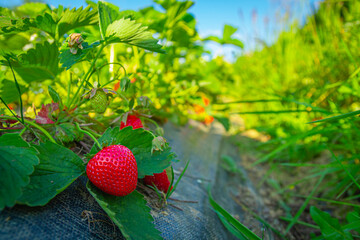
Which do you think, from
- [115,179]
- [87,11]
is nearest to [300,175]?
[115,179]

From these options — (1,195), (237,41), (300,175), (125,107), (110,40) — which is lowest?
(300,175)

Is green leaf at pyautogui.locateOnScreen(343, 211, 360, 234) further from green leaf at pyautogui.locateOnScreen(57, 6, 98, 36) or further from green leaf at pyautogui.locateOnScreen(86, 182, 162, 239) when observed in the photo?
green leaf at pyautogui.locateOnScreen(57, 6, 98, 36)

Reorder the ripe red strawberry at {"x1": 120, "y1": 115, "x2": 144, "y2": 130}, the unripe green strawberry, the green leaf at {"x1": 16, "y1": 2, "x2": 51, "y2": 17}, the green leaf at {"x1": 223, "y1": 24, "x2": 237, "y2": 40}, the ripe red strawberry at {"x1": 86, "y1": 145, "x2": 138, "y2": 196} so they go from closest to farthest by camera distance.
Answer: the ripe red strawberry at {"x1": 86, "y1": 145, "x2": 138, "y2": 196}, the unripe green strawberry, the ripe red strawberry at {"x1": 120, "y1": 115, "x2": 144, "y2": 130}, the green leaf at {"x1": 16, "y1": 2, "x2": 51, "y2": 17}, the green leaf at {"x1": 223, "y1": 24, "x2": 237, "y2": 40}

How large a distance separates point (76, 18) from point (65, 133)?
34 cm

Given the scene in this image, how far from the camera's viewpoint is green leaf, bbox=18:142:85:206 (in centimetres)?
52

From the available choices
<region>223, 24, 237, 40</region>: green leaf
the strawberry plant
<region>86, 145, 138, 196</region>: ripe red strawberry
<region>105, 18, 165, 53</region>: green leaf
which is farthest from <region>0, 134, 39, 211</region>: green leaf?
<region>223, 24, 237, 40</region>: green leaf

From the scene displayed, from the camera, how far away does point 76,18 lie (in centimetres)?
76

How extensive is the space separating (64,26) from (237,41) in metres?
0.99

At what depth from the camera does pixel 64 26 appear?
2.55ft

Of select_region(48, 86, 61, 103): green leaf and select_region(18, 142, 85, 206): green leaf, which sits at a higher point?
select_region(48, 86, 61, 103): green leaf

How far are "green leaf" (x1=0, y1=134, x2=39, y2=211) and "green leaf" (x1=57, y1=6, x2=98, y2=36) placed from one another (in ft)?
1.39

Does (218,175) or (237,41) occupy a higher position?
(237,41)

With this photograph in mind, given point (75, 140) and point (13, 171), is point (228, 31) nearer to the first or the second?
point (75, 140)

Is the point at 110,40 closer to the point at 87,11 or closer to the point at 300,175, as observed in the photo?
the point at 87,11
